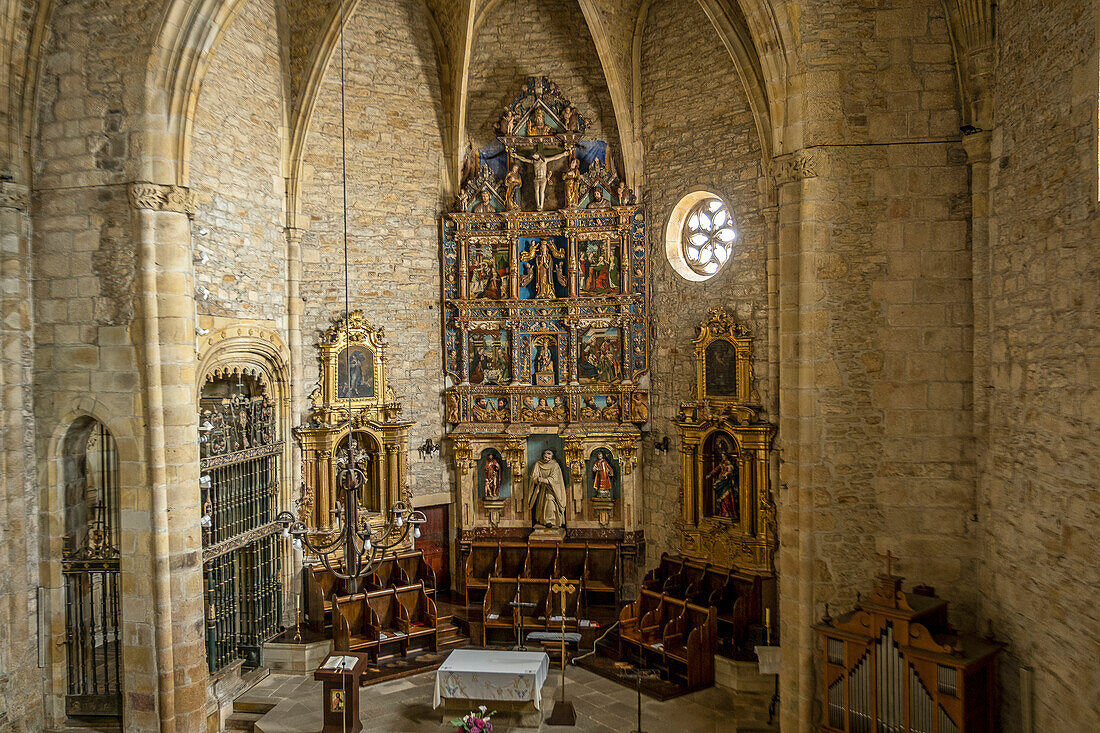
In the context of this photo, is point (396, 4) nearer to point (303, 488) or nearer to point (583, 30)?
point (583, 30)

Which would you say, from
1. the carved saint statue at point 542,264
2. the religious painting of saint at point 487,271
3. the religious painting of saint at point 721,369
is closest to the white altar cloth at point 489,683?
the religious painting of saint at point 721,369

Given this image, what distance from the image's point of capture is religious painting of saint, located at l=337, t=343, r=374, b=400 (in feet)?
41.1

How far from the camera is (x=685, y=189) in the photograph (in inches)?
497

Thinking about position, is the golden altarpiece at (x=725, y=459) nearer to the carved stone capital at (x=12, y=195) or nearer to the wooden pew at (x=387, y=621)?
the wooden pew at (x=387, y=621)

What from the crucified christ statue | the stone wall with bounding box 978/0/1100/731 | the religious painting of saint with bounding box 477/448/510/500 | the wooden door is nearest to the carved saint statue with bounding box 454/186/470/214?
the crucified christ statue

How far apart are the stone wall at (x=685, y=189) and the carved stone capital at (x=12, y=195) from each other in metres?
9.02

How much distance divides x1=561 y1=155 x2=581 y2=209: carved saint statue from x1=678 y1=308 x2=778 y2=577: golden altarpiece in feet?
10.6

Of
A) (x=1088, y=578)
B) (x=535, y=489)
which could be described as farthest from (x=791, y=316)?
(x=535, y=489)

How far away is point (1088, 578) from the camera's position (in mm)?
5445

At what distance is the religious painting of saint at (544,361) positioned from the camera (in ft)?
44.3

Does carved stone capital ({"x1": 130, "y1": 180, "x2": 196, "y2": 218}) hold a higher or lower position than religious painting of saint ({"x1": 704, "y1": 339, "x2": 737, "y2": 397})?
higher

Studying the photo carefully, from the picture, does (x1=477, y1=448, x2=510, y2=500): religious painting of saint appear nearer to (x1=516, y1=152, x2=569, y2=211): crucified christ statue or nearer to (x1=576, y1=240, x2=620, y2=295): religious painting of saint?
(x1=576, y1=240, x2=620, y2=295): religious painting of saint

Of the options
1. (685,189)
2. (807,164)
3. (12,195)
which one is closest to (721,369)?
(685,189)

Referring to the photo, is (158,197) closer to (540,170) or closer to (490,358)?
(490,358)
